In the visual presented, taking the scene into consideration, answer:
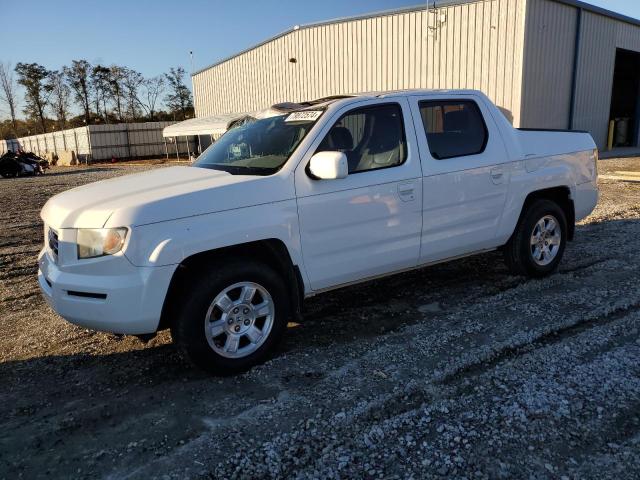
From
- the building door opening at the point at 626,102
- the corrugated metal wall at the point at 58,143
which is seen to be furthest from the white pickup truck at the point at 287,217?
the corrugated metal wall at the point at 58,143

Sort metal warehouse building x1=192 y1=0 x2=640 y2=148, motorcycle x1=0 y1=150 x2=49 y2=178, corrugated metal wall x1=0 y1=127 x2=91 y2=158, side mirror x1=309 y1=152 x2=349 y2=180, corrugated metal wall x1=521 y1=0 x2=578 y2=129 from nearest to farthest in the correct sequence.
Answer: side mirror x1=309 y1=152 x2=349 y2=180, corrugated metal wall x1=521 y1=0 x2=578 y2=129, metal warehouse building x1=192 y1=0 x2=640 y2=148, motorcycle x1=0 y1=150 x2=49 y2=178, corrugated metal wall x1=0 y1=127 x2=91 y2=158

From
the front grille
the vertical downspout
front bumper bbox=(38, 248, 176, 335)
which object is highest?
the vertical downspout

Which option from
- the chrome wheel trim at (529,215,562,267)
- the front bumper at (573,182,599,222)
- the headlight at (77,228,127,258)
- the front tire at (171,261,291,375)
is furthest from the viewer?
the front bumper at (573,182,599,222)

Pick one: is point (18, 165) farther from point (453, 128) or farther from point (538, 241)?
point (538, 241)

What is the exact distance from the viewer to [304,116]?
417 centimetres

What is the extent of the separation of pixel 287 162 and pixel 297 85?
22.1 m

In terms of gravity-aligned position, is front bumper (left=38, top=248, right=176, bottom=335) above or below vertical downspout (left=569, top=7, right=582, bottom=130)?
below

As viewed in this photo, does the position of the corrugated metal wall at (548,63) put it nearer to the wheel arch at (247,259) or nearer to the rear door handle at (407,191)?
the rear door handle at (407,191)

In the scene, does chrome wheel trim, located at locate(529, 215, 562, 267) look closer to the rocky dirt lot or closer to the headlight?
the rocky dirt lot

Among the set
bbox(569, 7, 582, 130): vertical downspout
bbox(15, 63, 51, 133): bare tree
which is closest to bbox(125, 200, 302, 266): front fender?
bbox(569, 7, 582, 130): vertical downspout

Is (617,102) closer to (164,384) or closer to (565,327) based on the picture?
(565,327)

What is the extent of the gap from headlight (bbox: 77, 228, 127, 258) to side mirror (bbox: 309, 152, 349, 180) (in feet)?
4.53

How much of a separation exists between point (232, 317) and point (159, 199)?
3.12 ft

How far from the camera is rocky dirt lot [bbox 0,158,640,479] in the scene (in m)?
2.67
